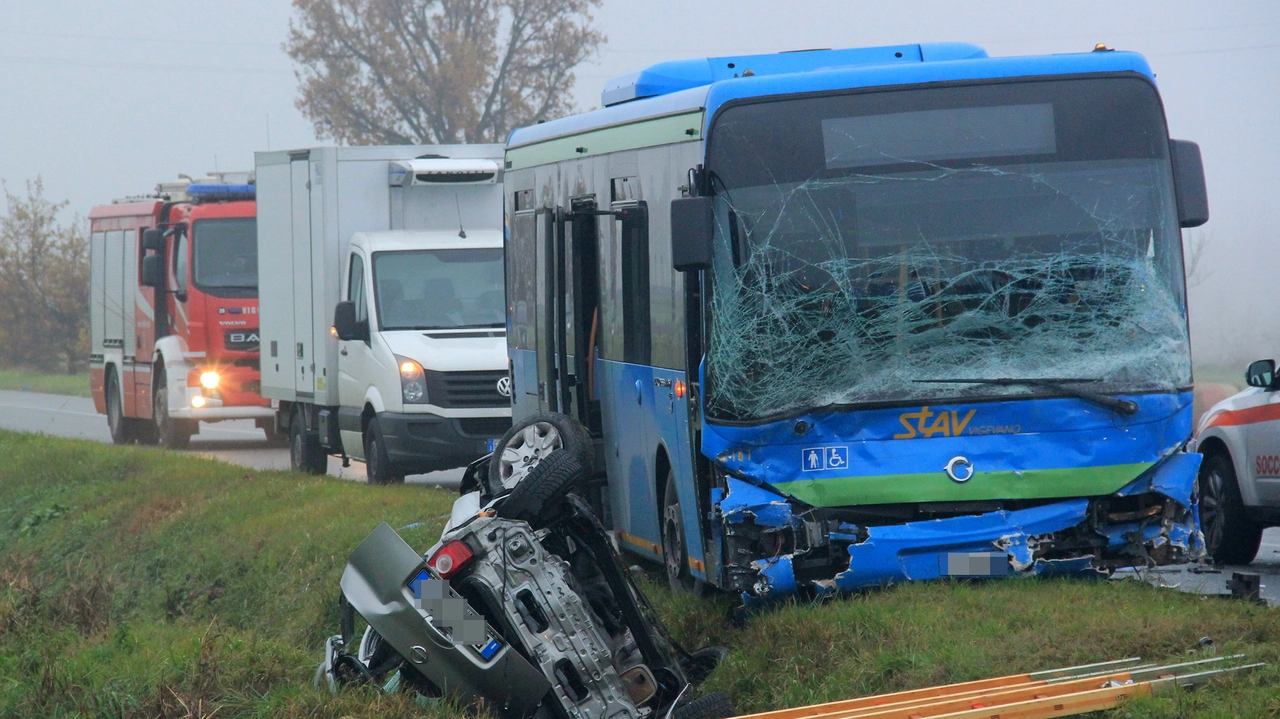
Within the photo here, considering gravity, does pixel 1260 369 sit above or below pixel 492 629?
above

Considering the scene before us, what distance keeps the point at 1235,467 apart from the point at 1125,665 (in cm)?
527

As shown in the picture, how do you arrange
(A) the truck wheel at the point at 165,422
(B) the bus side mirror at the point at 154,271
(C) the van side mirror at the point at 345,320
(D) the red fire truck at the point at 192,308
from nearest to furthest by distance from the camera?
(C) the van side mirror at the point at 345,320 < (D) the red fire truck at the point at 192,308 < (B) the bus side mirror at the point at 154,271 < (A) the truck wheel at the point at 165,422

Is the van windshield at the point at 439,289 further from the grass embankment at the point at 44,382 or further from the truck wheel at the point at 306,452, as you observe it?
the grass embankment at the point at 44,382

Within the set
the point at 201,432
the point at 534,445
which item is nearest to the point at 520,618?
the point at 534,445

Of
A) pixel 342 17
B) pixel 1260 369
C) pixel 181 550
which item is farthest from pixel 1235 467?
pixel 342 17

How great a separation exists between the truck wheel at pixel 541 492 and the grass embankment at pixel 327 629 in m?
1.08

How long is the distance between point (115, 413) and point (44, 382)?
2496 centimetres

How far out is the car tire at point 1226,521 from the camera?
1164 centimetres

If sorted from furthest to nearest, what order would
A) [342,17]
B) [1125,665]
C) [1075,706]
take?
1. [342,17]
2. [1125,665]
3. [1075,706]

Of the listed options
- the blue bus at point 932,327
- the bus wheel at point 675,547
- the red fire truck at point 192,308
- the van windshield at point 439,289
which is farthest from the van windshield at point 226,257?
the blue bus at point 932,327

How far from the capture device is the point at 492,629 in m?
7.15

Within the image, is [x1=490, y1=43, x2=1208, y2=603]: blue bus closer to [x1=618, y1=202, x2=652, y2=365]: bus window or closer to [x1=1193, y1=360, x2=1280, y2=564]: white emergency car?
[x1=618, y1=202, x2=652, y2=365]: bus window

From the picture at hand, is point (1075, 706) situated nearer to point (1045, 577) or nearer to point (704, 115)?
point (1045, 577)

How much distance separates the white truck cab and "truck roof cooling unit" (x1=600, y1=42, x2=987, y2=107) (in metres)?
5.82
